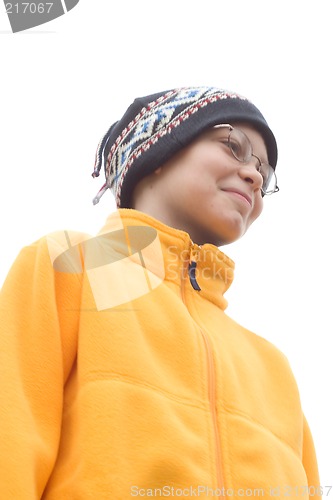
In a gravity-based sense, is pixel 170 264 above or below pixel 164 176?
below

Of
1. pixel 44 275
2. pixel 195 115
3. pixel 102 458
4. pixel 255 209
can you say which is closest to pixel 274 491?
pixel 102 458

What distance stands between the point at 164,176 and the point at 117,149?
0.74 ft

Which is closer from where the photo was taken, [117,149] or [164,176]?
[164,176]

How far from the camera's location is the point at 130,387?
1047mm

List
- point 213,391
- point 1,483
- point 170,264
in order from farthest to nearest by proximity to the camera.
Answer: point 170,264 → point 213,391 → point 1,483

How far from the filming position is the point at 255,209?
1.57 m

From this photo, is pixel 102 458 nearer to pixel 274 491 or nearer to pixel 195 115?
pixel 274 491

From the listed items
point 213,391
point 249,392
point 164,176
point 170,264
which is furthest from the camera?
point 164,176

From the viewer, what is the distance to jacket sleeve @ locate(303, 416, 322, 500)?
4.59 feet

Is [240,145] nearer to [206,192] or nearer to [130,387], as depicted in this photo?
[206,192]
